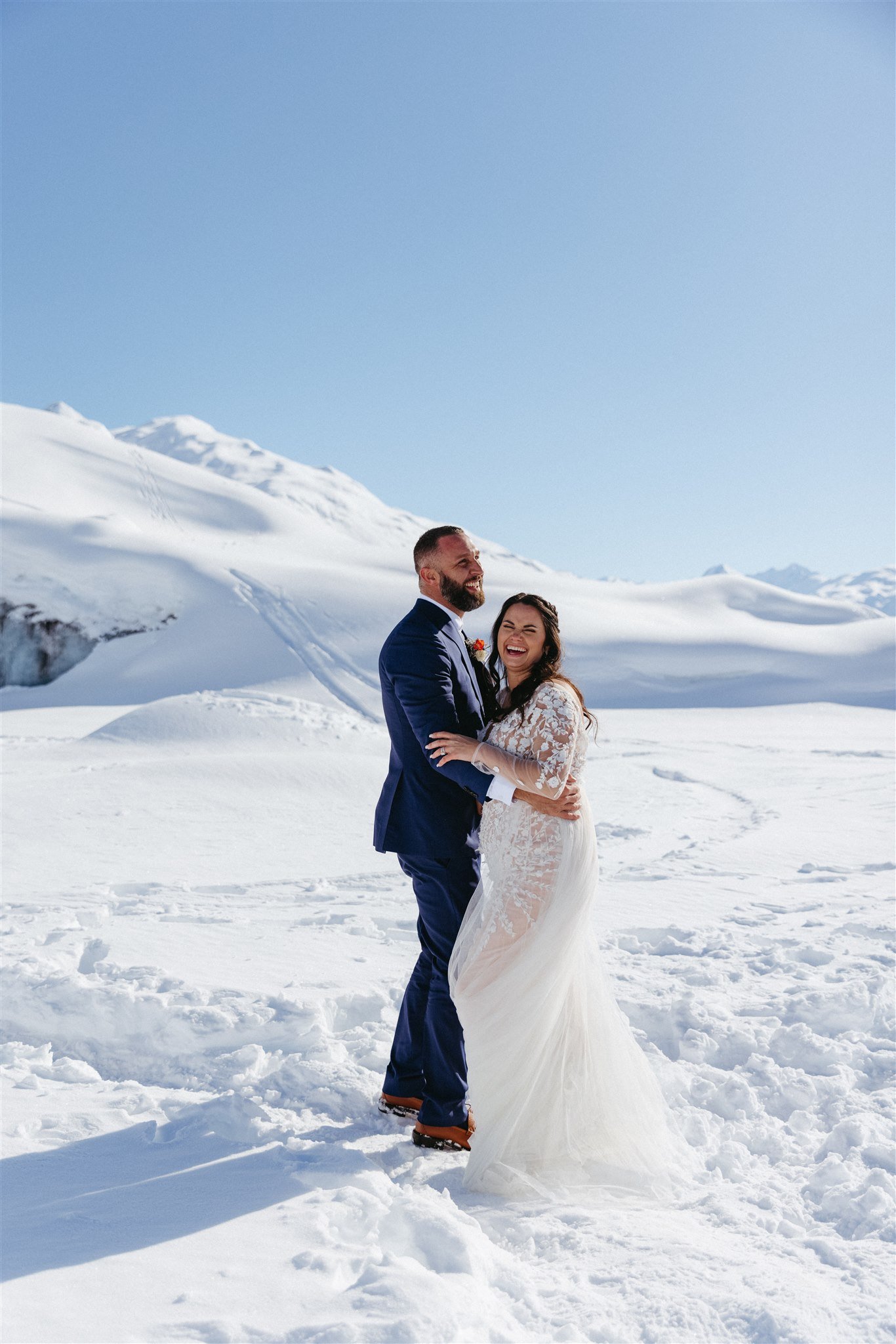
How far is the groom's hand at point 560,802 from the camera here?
2.91m

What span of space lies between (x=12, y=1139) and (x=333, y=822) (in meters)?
6.53

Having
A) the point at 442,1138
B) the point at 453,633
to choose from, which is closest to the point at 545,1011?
the point at 442,1138

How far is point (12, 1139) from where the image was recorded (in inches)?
114

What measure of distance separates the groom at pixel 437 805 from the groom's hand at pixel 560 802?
15 centimetres

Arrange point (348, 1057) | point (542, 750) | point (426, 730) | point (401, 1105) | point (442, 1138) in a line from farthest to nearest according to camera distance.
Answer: point (348, 1057), point (401, 1105), point (442, 1138), point (426, 730), point (542, 750)

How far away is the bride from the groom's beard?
0.56ft

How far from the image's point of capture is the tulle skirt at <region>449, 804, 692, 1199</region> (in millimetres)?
2871

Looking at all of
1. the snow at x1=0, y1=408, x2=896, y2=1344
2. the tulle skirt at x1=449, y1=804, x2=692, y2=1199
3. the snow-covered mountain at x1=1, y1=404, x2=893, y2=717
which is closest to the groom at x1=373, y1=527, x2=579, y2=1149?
the tulle skirt at x1=449, y1=804, x2=692, y2=1199

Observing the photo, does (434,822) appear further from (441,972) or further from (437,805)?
(441,972)

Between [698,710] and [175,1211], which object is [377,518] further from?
[175,1211]

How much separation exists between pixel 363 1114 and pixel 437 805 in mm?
1203

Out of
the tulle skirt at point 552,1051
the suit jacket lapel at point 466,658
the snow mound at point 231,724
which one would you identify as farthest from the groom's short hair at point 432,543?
the snow mound at point 231,724

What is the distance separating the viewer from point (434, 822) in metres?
3.09

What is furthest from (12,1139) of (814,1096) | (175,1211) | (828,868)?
(828,868)
